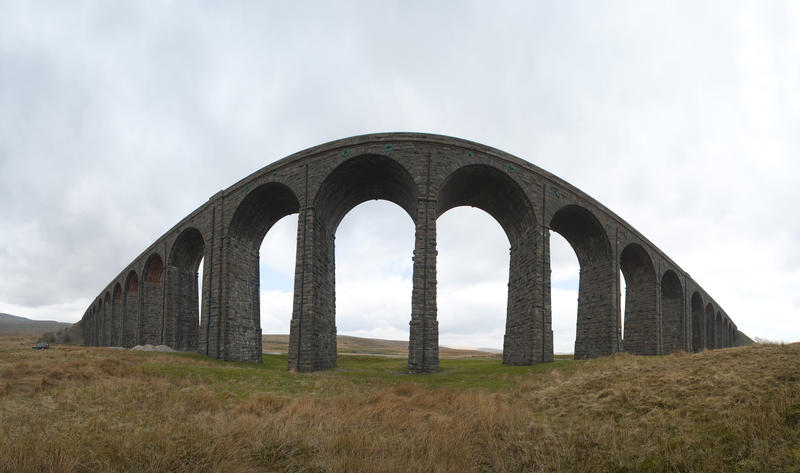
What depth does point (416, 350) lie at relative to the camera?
18406 millimetres

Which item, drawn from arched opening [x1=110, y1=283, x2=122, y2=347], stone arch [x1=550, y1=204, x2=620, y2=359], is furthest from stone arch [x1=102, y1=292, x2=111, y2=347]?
stone arch [x1=550, y1=204, x2=620, y2=359]

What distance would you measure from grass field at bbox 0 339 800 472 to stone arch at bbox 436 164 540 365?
431 inches

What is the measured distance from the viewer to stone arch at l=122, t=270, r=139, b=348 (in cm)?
3738

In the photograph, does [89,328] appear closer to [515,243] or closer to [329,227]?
[329,227]

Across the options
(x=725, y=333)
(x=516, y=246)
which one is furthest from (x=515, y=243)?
(x=725, y=333)

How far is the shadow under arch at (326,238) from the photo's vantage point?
774 inches

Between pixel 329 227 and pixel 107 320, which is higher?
pixel 329 227

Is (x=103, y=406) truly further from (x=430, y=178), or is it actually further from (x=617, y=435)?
(x=430, y=178)

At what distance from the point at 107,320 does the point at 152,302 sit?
19163 millimetres

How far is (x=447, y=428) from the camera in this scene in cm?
662

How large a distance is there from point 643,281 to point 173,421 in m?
36.4

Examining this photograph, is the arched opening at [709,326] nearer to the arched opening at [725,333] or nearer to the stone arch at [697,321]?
the stone arch at [697,321]

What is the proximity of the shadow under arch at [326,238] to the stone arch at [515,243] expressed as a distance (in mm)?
3381

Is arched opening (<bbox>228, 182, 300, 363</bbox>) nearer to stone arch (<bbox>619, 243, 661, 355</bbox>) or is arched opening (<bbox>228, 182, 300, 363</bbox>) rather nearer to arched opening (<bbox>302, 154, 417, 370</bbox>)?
arched opening (<bbox>302, 154, 417, 370</bbox>)
